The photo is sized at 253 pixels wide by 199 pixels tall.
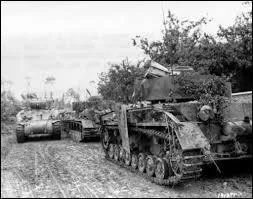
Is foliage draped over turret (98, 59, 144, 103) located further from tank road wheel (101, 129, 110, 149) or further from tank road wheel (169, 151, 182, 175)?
tank road wheel (169, 151, 182, 175)

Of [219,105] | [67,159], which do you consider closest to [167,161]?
[219,105]

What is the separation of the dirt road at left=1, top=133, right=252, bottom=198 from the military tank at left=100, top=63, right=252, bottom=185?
363 mm

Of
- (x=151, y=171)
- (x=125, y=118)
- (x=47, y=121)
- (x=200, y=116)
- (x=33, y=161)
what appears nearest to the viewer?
(x=200, y=116)

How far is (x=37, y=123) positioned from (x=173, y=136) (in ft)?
43.7

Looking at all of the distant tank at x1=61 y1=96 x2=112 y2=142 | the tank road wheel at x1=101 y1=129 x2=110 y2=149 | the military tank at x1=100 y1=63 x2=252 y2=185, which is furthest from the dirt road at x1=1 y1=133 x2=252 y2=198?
the distant tank at x1=61 y1=96 x2=112 y2=142

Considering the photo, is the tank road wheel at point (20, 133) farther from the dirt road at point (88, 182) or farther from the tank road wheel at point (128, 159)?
the tank road wheel at point (128, 159)

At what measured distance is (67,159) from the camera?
13.6m

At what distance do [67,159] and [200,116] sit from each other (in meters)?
6.00

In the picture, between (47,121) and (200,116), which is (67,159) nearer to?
(200,116)

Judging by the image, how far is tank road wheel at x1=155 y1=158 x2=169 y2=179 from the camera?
29.7ft

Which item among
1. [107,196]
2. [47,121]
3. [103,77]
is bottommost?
[107,196]

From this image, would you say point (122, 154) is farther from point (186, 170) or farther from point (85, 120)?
point (85, 120)

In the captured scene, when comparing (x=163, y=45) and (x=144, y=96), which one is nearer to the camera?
(x=144, y=96)

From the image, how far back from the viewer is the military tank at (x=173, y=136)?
842 cm
